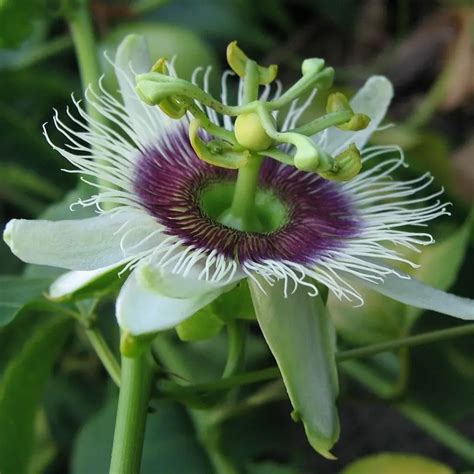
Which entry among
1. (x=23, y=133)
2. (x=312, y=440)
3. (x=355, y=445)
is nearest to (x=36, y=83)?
(x=23, y=133)

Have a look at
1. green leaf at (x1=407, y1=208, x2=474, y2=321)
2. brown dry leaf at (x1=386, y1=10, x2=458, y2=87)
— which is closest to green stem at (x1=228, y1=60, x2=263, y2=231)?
green leaf at (x1=407, y1=208, x2=474, y2=321)

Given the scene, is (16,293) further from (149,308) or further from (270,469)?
(270,469)

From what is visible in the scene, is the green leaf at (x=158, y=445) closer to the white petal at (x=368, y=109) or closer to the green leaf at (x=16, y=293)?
the green leaf at (x=16, y=293)

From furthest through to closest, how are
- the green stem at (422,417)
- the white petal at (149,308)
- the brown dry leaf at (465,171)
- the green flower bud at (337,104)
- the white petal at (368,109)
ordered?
the brown dry leaf at (465,171) < the green stem at (422,417) < the white petal at (368,109) < the green flower bud at (337,104) < the white petal at (149,308)

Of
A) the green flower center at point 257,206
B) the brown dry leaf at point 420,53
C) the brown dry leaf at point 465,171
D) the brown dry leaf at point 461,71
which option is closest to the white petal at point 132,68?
the green flower center at point 257,206

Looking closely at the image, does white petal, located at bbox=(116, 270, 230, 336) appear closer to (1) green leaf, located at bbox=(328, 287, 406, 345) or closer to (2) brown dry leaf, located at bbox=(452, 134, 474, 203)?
(1) green leaf, located at bbox=(328, 287, 406, 345)
